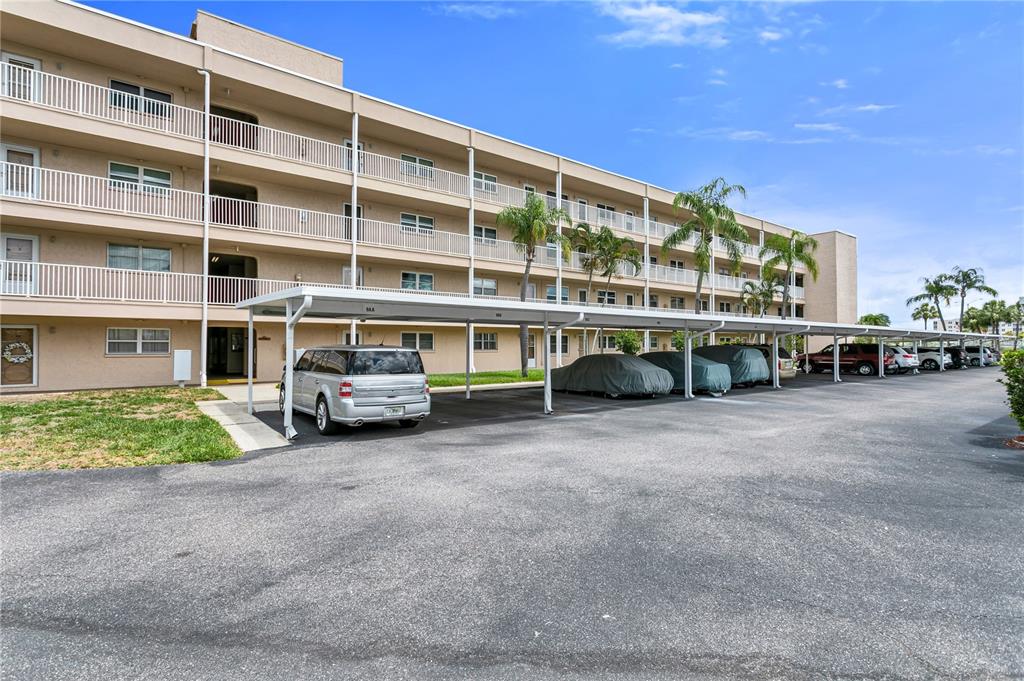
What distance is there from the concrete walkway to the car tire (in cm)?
74

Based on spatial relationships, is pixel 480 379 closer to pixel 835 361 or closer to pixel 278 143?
pixel 278 143

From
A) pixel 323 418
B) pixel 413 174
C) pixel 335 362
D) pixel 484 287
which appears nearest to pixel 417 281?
pixel 484 287

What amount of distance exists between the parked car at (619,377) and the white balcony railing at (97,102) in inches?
649

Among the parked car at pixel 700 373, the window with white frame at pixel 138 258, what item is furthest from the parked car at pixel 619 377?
the window with white frame at pixel 138 258

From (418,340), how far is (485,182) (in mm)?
8944

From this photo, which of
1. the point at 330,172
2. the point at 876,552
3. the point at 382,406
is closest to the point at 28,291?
the point at 330,172

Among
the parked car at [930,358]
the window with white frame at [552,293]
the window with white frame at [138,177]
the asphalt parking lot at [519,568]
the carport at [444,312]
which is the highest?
the window with white frame at [138,177]

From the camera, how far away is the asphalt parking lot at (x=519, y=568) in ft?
10.1

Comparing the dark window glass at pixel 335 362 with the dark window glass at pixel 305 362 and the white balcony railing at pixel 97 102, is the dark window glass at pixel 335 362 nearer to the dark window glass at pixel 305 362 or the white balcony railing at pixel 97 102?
the dark window glass at pixel 305 362

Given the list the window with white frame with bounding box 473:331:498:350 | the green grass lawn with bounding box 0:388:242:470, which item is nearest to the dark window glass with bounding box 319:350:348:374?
the green grass lawn with bounding box 0:388:242:470

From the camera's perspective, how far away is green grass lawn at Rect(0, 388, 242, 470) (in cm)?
788

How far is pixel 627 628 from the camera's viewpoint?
3.36 meters

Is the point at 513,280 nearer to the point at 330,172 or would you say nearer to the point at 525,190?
the point at 525,190

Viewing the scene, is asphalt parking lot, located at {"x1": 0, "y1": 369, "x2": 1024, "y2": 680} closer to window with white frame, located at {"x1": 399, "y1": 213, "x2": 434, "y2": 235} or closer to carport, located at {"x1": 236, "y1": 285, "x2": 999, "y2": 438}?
carport, located at {"x1": 236, "y1": 285, "x2": 999, "y2": 438}
